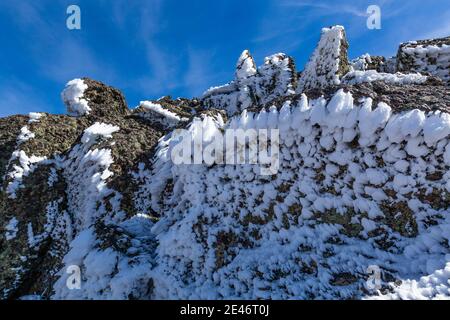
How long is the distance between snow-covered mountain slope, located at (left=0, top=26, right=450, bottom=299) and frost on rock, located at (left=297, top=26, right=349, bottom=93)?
4861 mm

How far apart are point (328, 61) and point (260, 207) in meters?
Answer: 13.7

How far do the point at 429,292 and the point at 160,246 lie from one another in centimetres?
599

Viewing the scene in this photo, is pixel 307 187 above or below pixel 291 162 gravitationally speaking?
below

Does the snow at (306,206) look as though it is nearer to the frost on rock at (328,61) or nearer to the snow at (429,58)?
the snow at (429,58)

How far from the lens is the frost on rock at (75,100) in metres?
18.1

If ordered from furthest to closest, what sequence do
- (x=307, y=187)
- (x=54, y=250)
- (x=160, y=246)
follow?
(x=54, y=250) → (x=160, y=246) → (x=307, y=187)

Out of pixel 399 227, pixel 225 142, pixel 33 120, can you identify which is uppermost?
pixel 33 120

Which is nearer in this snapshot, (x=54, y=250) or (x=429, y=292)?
(x=429, y=292)

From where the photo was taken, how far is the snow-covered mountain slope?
6078 millimetres

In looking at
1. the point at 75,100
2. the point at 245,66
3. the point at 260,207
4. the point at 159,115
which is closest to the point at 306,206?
the point at 260,207

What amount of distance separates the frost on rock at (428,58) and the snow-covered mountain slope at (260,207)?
0.37 meters

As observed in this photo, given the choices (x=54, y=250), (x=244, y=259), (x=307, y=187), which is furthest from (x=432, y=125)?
(x=54, y=250)
